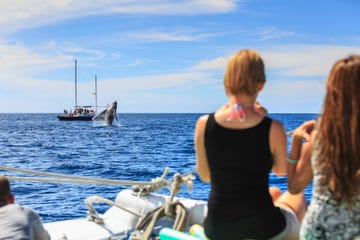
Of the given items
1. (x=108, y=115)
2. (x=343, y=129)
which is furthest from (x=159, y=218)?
(x=108, y=115)

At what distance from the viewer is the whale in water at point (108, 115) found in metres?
82.1

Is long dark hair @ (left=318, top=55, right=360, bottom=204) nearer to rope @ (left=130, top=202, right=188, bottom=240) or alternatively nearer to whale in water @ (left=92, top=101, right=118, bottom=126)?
rope @ (left=130, top=202, right=188, bottom=240)

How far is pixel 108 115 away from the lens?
83812mm

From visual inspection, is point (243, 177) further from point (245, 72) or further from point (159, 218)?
point (159, 218)

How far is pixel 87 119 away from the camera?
102m

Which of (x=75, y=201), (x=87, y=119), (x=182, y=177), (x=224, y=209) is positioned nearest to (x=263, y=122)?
(x=224, y=209)

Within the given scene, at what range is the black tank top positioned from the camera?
7.58 ft

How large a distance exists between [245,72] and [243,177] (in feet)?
1.63

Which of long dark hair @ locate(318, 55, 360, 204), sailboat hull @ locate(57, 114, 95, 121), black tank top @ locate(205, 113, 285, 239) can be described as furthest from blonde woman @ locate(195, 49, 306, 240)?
sailboat hull @ locate(57, 114, 95, 121)

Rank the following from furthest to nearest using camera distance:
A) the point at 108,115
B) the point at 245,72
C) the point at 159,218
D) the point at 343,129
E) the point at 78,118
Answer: the point at 78,118, the point at 108,115, the point at 159,218, the point at 245,72, the point at 343,129

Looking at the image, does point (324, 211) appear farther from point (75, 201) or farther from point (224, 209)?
point (75, 201)

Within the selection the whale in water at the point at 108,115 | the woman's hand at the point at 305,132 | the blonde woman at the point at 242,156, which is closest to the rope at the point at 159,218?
the blonde woman at the point at 242,156

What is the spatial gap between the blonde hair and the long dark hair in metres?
0.34

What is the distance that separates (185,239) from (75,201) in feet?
35.5
